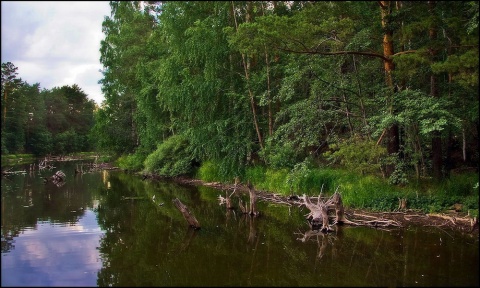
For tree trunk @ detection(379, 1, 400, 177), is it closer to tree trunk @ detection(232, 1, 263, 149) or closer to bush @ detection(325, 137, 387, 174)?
bush @ detection(325, 137, 387, 174)

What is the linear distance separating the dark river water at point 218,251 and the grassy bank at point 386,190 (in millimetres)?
1435

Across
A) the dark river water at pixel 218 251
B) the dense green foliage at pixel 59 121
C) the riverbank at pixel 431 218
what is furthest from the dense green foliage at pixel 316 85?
the dense green foliage at pixel 59 121

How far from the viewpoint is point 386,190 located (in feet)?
48.7

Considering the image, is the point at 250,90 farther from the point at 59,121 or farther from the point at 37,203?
the point at 59,121

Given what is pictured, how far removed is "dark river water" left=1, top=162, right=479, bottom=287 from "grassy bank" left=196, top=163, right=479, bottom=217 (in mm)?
1435

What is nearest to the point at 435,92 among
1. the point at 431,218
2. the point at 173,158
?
the point at 431,218

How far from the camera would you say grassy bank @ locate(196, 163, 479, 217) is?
43.4ft

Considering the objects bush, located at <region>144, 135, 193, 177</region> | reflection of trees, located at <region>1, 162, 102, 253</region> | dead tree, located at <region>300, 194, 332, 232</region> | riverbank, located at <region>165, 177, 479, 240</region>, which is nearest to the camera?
riverbank, located at <region>165, 177, 479, 240</region>

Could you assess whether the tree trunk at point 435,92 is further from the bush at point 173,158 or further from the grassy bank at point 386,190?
the bush at point 173,158

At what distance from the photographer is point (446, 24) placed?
12820 millimetres

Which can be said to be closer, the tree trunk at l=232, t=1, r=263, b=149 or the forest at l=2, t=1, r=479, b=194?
the forest at l=2, t=1, r=479, b=194

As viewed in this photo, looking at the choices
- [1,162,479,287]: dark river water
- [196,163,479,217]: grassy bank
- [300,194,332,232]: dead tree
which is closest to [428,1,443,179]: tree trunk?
[196,163,479,217]: grassy bank

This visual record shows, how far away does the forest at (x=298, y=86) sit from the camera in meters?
13.1

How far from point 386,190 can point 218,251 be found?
7.28m
